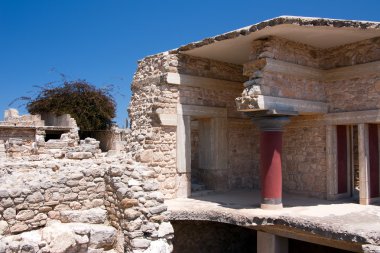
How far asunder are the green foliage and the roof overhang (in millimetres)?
14819

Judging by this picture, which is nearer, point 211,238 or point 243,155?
point 211,238

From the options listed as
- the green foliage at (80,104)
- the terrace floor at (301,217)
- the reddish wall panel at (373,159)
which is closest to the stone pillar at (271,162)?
the terrace floor at (301,217)

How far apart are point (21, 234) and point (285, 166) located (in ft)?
23.1

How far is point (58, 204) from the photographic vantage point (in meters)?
6.50

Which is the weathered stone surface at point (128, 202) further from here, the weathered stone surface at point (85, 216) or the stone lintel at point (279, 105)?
the stone lintel at point (279, 105)

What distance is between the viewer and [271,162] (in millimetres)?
8555

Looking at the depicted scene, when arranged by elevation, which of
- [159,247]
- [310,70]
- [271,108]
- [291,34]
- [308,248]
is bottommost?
[308,248]

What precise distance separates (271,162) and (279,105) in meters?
1.29

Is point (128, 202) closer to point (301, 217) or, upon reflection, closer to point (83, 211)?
point (83, 211)

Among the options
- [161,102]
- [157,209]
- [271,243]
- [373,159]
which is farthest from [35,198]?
[373,159]

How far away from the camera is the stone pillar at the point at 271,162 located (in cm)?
848

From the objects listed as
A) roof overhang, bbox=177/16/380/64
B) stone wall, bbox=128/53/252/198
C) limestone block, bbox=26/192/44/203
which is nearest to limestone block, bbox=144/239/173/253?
limestone block, bbox=26/192/44/203

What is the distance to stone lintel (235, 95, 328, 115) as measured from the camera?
818 centimetres

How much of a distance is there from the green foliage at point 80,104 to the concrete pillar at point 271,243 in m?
17.4
